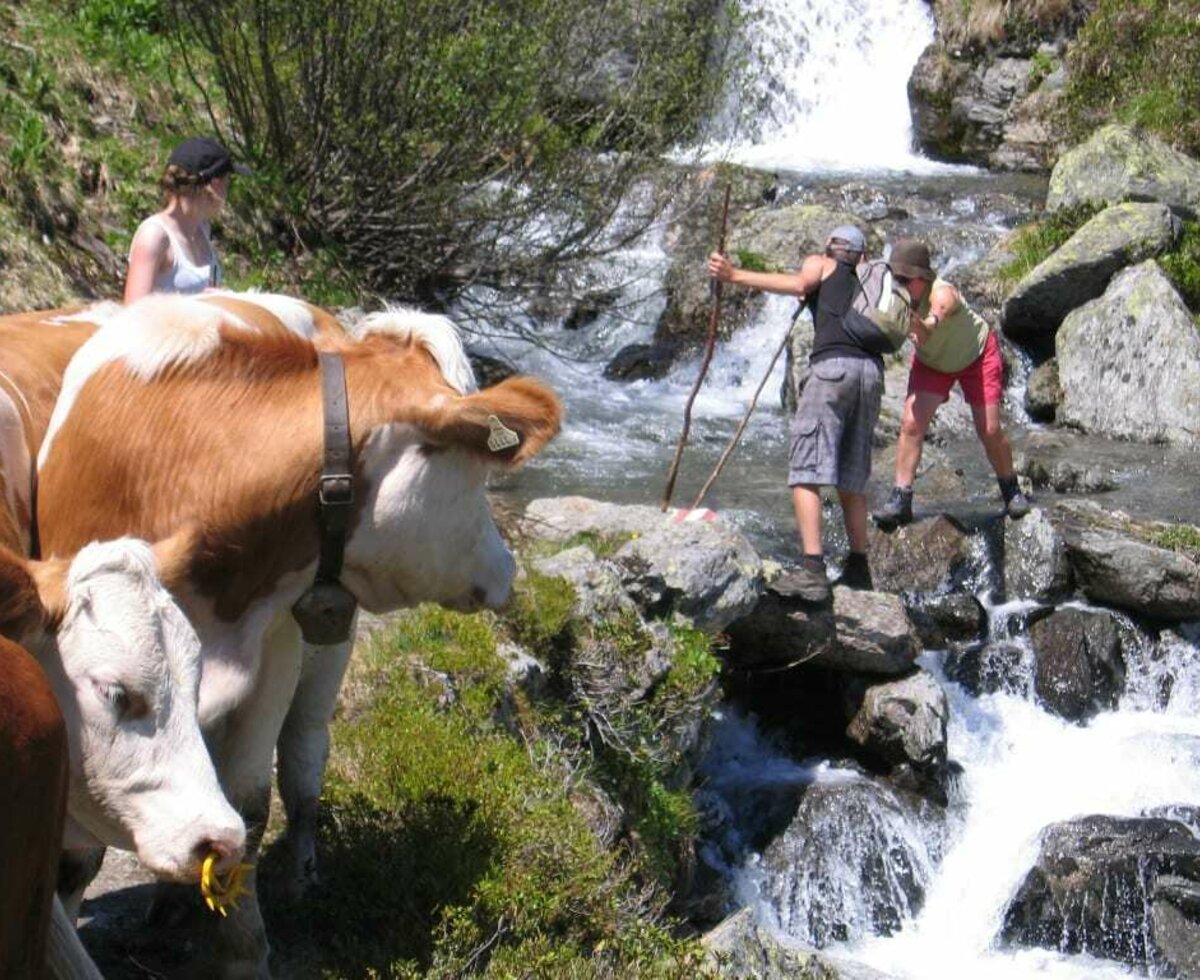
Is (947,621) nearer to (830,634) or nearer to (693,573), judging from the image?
(830,634)

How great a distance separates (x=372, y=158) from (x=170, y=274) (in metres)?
6.54

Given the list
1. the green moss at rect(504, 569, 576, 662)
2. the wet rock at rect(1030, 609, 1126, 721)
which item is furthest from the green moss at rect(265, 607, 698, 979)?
the wet rock at rect(1030, 609, 1126, 721)

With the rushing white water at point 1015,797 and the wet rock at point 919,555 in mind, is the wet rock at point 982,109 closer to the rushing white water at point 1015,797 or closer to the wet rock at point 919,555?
the wet rock at point 919,555

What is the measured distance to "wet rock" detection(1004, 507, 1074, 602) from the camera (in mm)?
9812

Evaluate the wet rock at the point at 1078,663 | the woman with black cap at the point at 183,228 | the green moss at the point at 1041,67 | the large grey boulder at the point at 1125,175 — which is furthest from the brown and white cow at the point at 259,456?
the green moss at the point at 1041,67

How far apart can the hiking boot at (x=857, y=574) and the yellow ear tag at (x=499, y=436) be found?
553 cm

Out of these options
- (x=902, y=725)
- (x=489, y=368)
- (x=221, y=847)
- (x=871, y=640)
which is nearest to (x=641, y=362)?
(x=489, y=368)

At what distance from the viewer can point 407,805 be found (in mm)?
5273

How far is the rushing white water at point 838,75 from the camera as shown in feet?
71.3

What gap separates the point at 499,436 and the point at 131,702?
108cm

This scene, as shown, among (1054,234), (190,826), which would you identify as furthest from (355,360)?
(1054,234)

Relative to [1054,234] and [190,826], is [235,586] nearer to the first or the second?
[190,826]

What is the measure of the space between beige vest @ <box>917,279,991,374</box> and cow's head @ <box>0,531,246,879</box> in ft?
24.3

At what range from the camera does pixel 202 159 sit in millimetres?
5555
